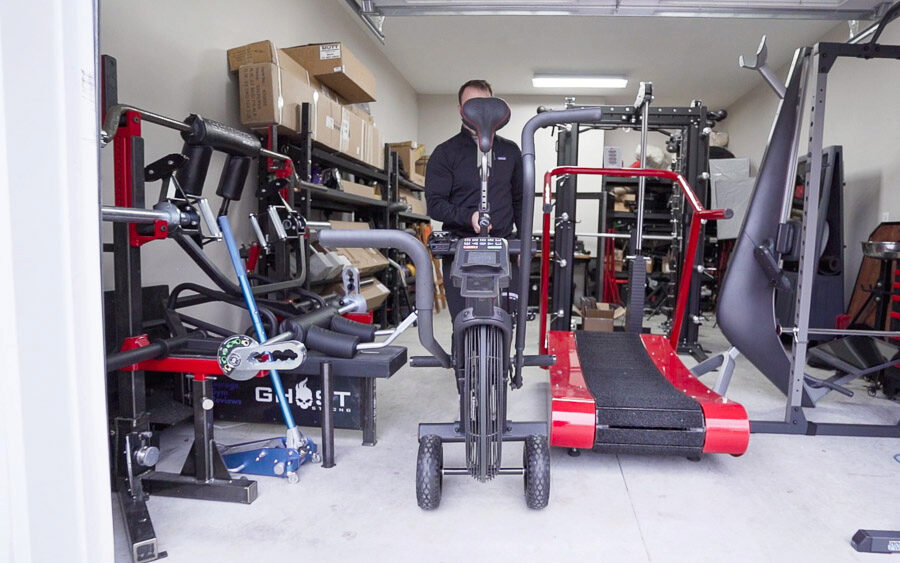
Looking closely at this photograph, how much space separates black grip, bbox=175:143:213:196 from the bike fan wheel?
1.13m

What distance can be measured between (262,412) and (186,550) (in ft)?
2.47

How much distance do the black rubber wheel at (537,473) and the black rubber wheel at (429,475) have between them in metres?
0.27

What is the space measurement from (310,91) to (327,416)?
215 centimetres

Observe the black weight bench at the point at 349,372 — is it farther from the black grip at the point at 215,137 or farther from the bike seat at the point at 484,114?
the bike seat at the point at 484,114

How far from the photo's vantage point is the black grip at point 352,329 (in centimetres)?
213

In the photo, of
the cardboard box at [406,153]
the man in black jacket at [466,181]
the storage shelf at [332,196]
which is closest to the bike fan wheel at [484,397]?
the man in black jacket at [466,181]

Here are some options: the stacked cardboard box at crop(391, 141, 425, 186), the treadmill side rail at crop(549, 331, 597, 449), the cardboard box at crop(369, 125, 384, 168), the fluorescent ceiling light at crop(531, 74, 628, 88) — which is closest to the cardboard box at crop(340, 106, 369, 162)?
the cardboard box at crop(369, 125, 384, 168)

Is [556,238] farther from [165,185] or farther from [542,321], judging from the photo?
[165,185]

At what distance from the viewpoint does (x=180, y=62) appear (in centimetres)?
256

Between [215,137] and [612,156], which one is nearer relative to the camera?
[215,137]

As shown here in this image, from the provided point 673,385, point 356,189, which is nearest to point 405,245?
point 673,385

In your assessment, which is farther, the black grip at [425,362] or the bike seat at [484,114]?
the black grip at [425,362]

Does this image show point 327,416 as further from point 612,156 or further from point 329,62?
point 612,156

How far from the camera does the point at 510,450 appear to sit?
2.03 meters
